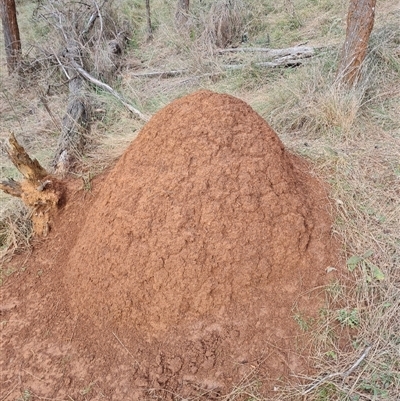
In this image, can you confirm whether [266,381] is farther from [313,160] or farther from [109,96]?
[109,96]

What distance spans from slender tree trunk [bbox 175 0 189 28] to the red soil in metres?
4.29

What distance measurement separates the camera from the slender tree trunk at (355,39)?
10.7 feet

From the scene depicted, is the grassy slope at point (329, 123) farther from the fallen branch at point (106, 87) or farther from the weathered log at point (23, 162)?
the weathered log at point (23, 162)

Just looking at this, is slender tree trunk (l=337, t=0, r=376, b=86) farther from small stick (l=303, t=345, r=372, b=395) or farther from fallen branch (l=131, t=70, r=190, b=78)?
small stick (l=303, t=345, r=372, b=395)

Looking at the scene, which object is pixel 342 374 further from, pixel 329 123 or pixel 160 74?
pixel 160 74

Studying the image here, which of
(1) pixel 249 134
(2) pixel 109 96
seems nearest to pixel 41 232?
(1) pixel 249 134

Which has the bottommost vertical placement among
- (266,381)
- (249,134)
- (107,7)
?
(266,381)

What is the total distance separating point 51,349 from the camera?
1.94m

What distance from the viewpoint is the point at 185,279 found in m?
1.94

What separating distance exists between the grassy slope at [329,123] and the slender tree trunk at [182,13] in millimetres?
161

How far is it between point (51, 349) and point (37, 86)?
429 centimetres

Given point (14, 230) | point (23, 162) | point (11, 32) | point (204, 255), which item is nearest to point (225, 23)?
point (11, 32)

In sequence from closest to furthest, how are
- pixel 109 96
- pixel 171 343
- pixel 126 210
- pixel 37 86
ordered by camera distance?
pixel 171 343, pixel 126 210, pixel 109 96, pixel 37 86

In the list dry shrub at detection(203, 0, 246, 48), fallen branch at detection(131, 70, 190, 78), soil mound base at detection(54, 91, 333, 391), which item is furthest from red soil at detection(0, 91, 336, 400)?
dry shrub at detection(203, 0, 246, 48)
